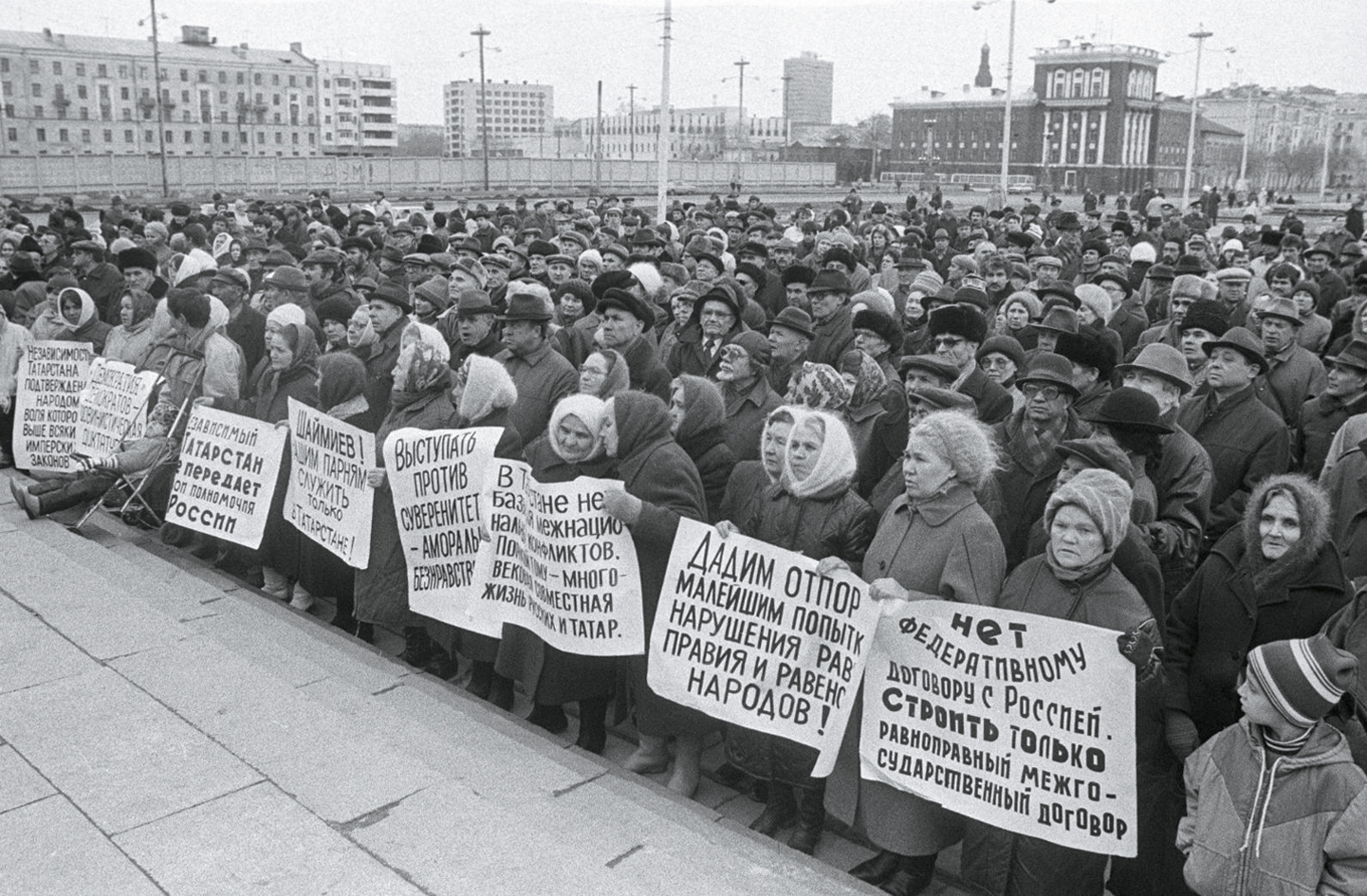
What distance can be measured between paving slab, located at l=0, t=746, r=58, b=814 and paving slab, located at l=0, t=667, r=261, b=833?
5 cm

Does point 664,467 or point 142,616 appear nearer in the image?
point 664,467

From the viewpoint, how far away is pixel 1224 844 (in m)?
3.40

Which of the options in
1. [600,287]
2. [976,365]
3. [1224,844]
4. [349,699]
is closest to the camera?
[1224,844]

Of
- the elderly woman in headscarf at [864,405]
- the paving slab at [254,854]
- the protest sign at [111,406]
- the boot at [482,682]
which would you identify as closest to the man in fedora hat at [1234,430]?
the elderly woman in headscarf at [864,405]

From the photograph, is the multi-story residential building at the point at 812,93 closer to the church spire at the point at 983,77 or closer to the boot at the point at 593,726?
the church spire at the point at 983,77

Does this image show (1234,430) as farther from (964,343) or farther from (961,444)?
(961,444)

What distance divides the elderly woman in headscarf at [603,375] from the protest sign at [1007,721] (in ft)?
7.88

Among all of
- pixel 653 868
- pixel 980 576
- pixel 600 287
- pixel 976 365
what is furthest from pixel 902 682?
pixel 600 287

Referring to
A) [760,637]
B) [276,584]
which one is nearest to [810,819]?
[760,637]

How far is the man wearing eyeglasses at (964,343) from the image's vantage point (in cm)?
630

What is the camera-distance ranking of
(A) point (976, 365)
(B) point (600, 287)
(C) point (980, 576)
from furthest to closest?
(B) point (600, 287) → (A) point (976, 365) → (C) point (980, 576)

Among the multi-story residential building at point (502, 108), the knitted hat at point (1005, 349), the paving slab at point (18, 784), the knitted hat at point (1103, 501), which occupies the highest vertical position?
the multi-story residential building at point (502, 108)

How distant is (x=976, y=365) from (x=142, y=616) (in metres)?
4.92

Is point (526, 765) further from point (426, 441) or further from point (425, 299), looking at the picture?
point (425, 299)
